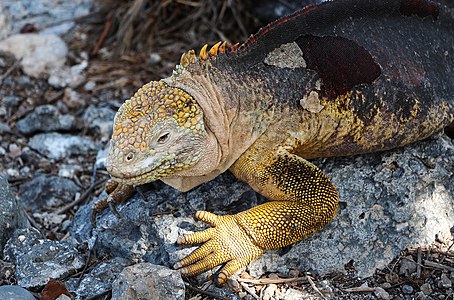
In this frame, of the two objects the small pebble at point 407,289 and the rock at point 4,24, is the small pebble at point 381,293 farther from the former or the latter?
the rock at point 4,24

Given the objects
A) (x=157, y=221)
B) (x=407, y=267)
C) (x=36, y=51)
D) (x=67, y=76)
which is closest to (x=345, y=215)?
(x=407, y=267)

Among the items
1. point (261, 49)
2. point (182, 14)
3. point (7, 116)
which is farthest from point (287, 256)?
point (182, 14)

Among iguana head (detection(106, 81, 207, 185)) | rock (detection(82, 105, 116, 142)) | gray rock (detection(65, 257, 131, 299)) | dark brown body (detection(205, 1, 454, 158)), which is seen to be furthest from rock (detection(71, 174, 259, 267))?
rock (detection(82, 105, 116, 142))

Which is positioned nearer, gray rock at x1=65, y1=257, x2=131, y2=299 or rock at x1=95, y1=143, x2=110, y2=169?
gray rock at x1=65, y1=257, x2=131, y2=299

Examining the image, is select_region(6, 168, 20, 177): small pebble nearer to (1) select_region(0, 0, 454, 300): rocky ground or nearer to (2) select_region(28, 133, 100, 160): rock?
(2) select_region(28, 133, 100, 160): rock

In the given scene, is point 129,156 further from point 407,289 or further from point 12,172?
point 12,172

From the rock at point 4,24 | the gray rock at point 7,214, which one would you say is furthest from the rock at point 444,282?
the rock at point 4,24
